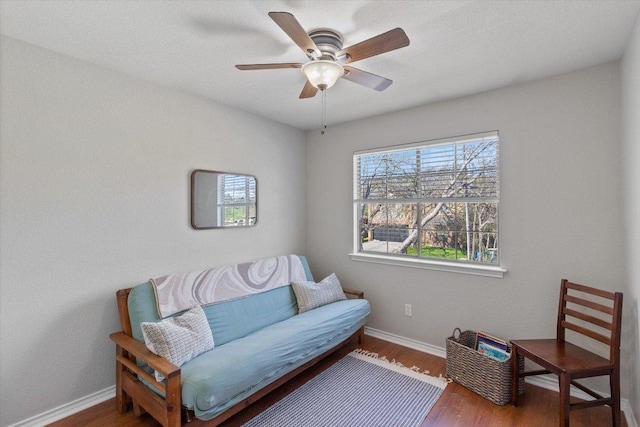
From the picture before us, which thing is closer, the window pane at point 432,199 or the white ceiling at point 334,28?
the white ceiling at point 334,28

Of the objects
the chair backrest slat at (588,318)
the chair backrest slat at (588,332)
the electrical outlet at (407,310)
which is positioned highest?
the chair backrest slat at (588,318)

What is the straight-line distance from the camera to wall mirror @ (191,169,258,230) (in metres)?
2.82

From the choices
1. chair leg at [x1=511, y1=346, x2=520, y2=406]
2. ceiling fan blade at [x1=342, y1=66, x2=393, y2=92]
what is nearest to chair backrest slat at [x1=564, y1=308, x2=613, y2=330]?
chair leg at [x1=511, y1=346, x2=520, y2=406]

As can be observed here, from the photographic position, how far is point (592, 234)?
2266mm

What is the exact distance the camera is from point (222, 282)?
8.83ft

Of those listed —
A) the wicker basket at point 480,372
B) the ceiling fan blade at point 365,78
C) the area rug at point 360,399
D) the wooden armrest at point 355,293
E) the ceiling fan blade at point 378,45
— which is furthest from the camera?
the wooden armrest at point 355,293

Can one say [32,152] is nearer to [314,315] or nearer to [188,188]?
[188,188]

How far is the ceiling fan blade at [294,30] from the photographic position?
1.31m

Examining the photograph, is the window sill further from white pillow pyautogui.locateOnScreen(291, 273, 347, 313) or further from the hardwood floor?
the hardwood floor

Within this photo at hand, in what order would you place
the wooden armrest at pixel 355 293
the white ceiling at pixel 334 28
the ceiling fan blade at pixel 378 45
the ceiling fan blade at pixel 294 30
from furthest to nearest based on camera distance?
the wooden armrest at pixel 355 293
the white ceiling at pixel 334 28
the ceiling fan blade at pixel 378 45
the ceiling fan blade at pixel 294 30

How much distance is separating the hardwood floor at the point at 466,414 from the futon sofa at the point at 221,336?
12 centimetres

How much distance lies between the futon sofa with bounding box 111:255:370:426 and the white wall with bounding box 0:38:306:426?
0.83 feet

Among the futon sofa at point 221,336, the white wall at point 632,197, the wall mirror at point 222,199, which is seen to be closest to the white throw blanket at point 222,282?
the futon sofa at point 221,336

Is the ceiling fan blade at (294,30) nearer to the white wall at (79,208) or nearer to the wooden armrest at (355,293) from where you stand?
the white wall at (79,208)
